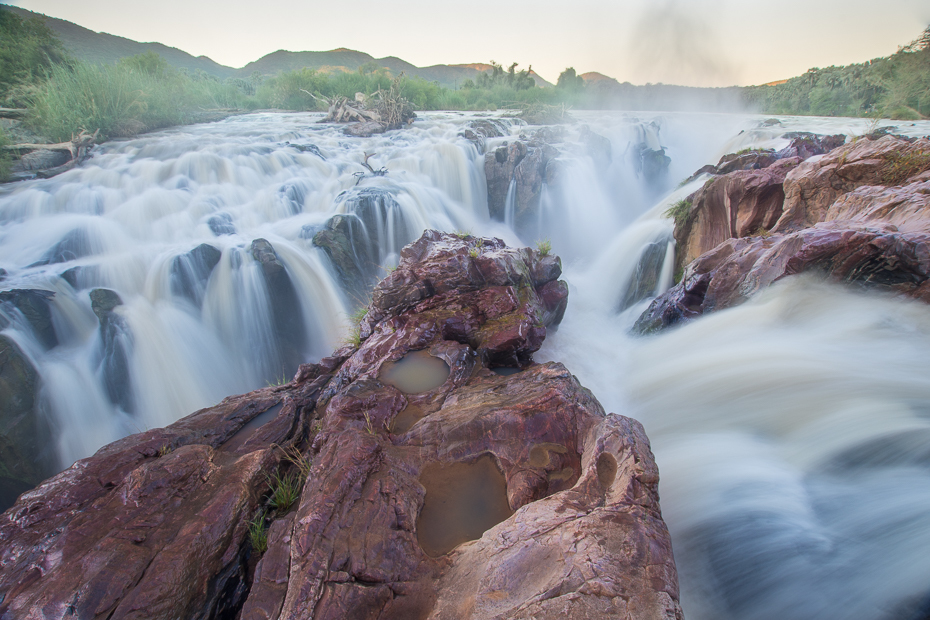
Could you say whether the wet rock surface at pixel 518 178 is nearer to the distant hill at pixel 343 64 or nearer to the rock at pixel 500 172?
the rock at pixel 500 172

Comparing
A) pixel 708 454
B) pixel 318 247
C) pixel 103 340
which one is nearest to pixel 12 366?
pixel 103 340

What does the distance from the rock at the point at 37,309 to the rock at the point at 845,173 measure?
12.4 metres

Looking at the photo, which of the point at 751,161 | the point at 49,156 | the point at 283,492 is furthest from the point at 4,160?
the point at 751,161

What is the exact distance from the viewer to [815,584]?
226 centimetres

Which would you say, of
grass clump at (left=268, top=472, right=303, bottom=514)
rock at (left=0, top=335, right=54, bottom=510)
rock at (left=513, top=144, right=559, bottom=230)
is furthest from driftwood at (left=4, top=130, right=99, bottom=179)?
rock at (left=513, top=144, right=559, bottom=230)

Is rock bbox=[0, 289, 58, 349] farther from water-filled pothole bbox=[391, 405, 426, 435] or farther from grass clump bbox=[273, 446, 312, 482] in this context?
water-filled pothole bbox=[391, 405, 426, 435]

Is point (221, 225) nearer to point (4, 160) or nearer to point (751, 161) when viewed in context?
point (4, 160)

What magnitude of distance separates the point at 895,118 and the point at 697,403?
26.7 meters

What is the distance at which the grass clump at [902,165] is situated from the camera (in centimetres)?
524

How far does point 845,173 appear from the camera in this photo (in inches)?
224

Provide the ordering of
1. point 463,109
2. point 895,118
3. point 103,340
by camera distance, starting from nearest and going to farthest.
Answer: point 103,340 → point 895,118 → point 463,109

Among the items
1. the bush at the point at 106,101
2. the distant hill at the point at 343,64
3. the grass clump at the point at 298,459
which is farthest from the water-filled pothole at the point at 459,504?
the distant hill at the point at 343,64

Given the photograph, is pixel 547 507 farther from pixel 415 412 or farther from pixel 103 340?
pixel 103 340

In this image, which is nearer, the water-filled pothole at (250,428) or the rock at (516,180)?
the water-filled pothole at (250,428)
